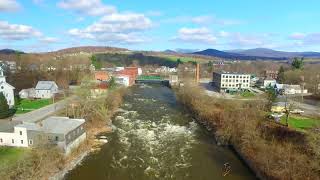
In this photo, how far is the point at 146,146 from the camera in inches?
1000

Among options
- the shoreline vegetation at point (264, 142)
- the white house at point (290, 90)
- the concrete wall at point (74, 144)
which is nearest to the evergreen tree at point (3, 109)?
the concrete wall at point (74, 144)

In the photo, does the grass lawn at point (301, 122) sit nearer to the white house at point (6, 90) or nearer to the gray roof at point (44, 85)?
the white house at point (6, 90)

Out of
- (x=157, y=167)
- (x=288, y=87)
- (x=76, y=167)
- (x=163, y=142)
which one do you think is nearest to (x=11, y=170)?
(x=76, y=167)

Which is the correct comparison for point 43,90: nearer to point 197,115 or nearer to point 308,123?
point 197,115

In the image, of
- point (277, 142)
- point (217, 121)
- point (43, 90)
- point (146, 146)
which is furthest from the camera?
point (43, 90)

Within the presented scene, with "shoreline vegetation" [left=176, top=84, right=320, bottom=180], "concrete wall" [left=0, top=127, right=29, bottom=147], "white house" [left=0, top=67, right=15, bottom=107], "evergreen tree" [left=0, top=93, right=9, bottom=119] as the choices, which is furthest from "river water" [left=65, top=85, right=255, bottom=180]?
"white house" [left=0, top=67, right=15, bottom=107]

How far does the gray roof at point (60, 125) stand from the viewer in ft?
72.4

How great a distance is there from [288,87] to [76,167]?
4276 centimetres

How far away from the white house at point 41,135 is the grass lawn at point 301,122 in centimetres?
1712

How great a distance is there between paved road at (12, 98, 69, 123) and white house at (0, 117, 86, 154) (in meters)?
6.22

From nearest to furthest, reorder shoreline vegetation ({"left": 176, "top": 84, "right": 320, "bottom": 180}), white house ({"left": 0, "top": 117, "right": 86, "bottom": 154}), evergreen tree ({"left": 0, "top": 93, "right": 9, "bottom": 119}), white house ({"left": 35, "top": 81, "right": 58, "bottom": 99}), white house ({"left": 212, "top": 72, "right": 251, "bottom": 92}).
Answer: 1. shoreline vegetation ({"left": 176, "top": 84, "right": 320, "bottom": 180})
2. white house ({"left": 0, "top": 117, "right": 86, "bottom": 154})
3. evergreen tree ({"left": 0, "top": 93, "right": 9, "bottom": 119})
4. white house ({"left": 35, "top": 81, "right": 58, "bottom": 99})
5. white house ({"left": 212, "top": 72, "right": 251, "bottom": 92})

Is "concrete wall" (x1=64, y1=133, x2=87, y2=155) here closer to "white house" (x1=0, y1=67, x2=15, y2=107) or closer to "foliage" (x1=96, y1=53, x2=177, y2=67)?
"white house" (x1=0, y1=67, x2=15, y2=107)

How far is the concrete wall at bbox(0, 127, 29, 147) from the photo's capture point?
72.5ft

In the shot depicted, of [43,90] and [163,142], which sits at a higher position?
[43,90]
